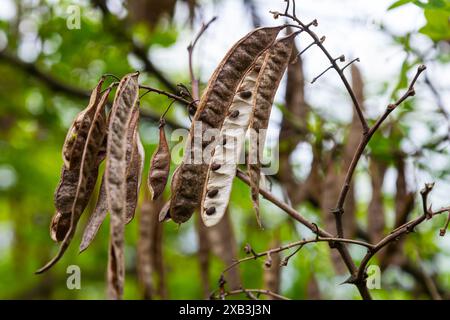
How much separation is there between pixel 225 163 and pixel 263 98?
0.18m

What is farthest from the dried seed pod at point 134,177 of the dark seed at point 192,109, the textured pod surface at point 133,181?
the dark seed at point 192,109

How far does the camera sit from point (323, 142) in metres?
3.66

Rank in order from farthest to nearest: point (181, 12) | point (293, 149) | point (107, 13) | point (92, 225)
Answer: point (181, 12), point (107, 13), point (293, 149), point (92, 225)

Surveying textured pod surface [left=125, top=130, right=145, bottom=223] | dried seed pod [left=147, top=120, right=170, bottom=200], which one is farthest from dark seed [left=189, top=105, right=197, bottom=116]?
textured pod surface [left=125, top=130, right=145, bottom=223]

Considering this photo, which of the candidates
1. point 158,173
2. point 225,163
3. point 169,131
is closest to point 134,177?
point 158,173

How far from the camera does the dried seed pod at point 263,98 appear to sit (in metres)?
1.50

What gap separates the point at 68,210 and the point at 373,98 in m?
2.58

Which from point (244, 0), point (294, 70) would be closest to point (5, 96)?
point (244, 0)

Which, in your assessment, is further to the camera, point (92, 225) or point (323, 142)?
point (323, 142)

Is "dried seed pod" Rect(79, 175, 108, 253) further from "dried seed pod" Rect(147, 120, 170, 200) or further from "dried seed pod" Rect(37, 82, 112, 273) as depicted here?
"dried seed pod" Rect(147, 120, 170, 200)

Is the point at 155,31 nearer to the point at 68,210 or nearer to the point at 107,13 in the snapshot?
the point at 107,13

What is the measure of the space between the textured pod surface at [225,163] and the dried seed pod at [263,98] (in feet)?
0.10

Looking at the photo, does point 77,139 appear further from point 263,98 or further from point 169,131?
point 169,131

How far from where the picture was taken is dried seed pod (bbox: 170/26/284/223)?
154 centimetres
